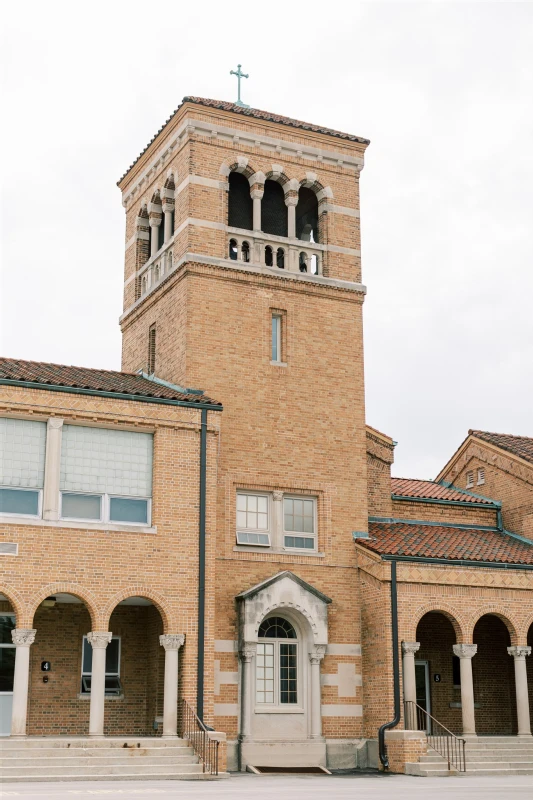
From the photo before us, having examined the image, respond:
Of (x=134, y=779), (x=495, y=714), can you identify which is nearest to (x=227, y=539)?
(x=134, y=779)

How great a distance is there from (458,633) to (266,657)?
4.87m

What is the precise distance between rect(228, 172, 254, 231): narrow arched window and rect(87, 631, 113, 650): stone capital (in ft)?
40.9

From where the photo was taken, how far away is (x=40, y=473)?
22938mm

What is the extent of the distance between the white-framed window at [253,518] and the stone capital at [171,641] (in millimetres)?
3570

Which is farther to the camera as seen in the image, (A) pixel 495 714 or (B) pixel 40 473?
(A) pixel 495 714

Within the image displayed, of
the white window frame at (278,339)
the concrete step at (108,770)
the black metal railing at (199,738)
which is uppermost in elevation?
the white window frame at (278,339)

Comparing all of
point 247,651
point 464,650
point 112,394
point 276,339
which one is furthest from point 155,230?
point 464,650

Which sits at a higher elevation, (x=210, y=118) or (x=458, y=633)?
(x=210, y=118)

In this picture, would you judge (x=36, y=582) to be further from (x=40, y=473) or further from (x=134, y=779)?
(x=134, y=779)

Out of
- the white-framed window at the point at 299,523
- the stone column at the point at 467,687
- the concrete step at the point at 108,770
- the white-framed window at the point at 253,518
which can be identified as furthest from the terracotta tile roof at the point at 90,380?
the stone column at the point at 467,687

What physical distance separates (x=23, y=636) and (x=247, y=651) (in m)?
5.74

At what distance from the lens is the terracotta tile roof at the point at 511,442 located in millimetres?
31672

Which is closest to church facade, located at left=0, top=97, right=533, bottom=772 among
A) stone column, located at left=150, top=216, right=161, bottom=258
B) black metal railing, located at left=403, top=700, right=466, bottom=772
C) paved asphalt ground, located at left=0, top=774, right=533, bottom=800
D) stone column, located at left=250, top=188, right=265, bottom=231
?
stone column, located at left=250, top=188, right=265, bottom=231

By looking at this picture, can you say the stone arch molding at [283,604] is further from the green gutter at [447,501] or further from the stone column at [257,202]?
the stone column at [257,202]
